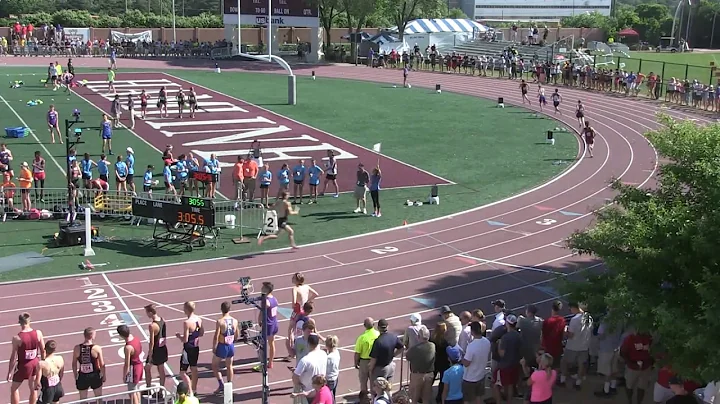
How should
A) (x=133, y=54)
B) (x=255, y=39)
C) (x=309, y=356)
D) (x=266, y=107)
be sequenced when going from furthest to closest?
(x=255, y=39) → (x=133, y=54) → (x=266, y=107) → (x=309, y=356)

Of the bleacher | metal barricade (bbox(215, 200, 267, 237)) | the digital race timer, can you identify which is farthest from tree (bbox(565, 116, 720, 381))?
the bleacher

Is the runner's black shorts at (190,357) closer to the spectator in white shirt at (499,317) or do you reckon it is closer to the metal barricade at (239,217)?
the spectator in white shirt at (499,317)

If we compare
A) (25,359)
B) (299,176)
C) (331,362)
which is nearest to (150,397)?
(25,359)

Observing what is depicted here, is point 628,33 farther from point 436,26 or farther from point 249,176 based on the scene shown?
point 249,176

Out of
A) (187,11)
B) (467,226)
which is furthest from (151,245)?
(187,11)

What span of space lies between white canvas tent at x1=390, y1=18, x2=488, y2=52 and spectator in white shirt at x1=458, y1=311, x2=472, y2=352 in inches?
2349

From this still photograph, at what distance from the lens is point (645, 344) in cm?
1203

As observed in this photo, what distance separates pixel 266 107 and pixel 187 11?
291 ft

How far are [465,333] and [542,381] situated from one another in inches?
72.3

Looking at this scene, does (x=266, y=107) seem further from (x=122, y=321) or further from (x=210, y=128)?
(x=122, y=321)

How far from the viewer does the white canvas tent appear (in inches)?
2785

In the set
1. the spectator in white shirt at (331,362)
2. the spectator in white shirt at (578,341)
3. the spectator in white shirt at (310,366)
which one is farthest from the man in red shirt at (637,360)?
the spectator in white shirt at (310,366)

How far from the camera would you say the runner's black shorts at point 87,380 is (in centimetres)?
1179

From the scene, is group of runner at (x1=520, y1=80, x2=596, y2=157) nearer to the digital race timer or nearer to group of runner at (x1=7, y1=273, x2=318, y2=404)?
the digital race timer
